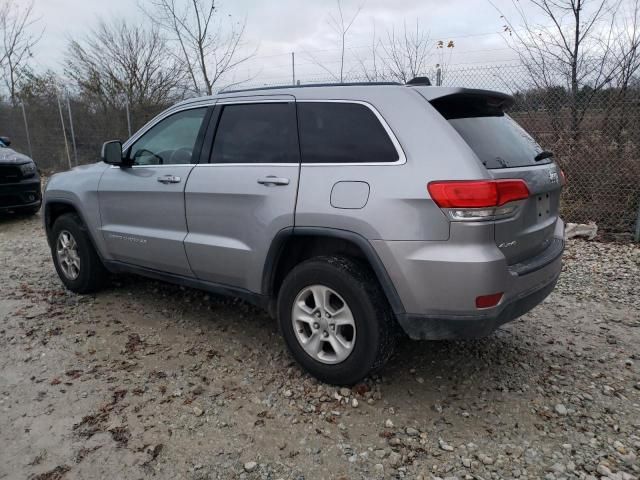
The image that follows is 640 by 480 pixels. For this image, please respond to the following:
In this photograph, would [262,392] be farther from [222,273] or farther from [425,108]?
[425,108]

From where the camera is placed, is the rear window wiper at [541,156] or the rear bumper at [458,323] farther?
the rear window wiper at [541,156]

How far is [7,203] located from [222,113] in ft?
20.9

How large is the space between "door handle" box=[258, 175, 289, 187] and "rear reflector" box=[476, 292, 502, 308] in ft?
4.20

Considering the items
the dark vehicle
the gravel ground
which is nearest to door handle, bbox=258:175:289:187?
the gravel ground

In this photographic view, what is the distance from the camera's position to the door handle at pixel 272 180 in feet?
9.65

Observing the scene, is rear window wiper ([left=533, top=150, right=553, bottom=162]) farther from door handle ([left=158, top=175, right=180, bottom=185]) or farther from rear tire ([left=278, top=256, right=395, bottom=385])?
door handle ([left=158, top=175, right=180, bottom=185])

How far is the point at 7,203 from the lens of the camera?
26.3ft

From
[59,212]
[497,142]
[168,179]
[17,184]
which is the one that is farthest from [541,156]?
[17,184]

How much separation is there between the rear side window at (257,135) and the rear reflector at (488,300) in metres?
1.33

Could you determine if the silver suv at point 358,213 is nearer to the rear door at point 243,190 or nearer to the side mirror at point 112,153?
the rear door at point 243,190

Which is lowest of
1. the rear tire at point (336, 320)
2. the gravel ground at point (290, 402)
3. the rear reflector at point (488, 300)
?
the gravel ground at point (290, 402)

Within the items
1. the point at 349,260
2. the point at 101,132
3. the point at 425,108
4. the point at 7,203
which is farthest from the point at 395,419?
the point at 101,132

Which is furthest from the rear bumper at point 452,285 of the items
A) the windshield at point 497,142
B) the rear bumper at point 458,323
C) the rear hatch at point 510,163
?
the windshield at point 497,142

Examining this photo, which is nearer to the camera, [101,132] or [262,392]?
[262,392]
